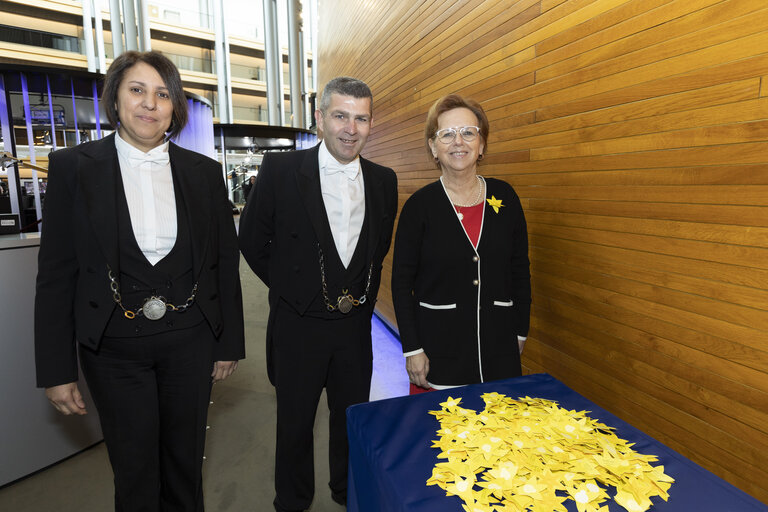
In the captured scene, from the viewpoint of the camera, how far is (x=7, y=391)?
7.73 feet

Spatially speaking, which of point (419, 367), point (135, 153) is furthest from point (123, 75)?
point (419, 367)

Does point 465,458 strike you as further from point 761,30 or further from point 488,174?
→ point 488,174

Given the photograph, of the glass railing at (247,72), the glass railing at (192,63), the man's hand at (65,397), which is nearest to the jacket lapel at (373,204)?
the man's hand at (65,397)

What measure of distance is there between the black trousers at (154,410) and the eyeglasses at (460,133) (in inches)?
48.5

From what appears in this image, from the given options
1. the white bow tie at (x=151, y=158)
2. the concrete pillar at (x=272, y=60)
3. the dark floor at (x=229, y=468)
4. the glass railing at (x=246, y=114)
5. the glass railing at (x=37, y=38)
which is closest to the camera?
the white bow tie at (x=151, y=158)

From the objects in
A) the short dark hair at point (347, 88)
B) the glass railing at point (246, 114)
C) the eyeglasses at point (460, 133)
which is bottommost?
the eyeglasses at point (460, 133)

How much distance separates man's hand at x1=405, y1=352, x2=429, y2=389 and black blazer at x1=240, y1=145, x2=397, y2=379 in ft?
1.13

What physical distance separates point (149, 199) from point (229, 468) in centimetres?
182

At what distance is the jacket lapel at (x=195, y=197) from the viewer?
1.57m

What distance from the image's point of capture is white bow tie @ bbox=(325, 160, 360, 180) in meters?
1.91

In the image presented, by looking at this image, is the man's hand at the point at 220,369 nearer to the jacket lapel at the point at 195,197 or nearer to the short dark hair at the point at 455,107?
the jacket lapel at the point at 195,197

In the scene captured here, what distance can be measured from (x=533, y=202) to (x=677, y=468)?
1.55 m

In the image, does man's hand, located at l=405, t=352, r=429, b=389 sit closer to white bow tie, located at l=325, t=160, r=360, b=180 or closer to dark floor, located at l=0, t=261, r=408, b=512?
white bow tie, located at l=325, t=160, r=360, b=180

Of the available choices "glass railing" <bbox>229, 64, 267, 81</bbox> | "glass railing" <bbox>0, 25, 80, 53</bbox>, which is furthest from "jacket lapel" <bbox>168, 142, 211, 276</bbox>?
"glass railing" <bbox>229, 64, 267, 81</bbox>
